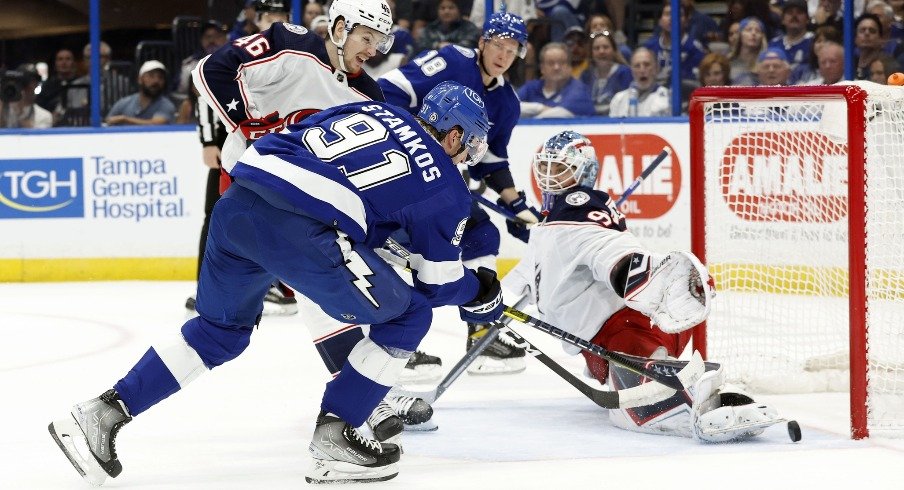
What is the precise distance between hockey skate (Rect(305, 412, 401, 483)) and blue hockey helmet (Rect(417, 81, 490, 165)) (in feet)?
2.13

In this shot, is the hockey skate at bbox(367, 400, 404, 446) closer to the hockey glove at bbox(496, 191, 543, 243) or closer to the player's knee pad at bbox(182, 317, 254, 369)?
the player's knee pad at bbox(182, 317, 254, 369)

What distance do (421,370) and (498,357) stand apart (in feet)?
0.95

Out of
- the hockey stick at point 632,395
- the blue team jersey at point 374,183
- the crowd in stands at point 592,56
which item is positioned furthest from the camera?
the crowd in stands at point 592,56

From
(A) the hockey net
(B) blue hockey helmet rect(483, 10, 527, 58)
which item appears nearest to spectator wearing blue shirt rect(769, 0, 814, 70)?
(A) the hockey net

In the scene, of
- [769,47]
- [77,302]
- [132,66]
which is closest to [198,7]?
[132,66]

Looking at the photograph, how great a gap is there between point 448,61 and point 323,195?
6.30 feet

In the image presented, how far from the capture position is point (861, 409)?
10.2 ft

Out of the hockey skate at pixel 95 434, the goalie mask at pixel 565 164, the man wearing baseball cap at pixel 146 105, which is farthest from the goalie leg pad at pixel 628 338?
the man wearing baseball cap at pixel 146 105

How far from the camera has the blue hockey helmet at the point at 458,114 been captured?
9.17ft

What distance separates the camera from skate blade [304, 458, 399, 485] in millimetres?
2738

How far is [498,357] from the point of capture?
4305 mm

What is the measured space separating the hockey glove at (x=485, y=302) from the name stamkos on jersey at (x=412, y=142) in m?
0.28

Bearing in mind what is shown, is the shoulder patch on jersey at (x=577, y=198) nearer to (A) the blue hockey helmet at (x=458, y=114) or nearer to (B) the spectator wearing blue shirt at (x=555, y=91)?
(A) the blue hockey helmet at (x=458, y=114)

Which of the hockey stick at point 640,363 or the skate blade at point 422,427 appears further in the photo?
the skate blade at point 422,427
